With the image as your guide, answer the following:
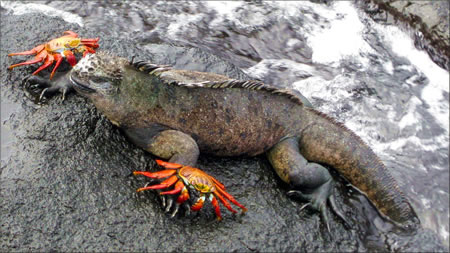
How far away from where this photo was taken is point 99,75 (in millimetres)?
3875

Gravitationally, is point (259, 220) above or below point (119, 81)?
below

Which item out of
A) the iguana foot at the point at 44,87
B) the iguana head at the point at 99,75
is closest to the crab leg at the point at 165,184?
the iguana head at the point at 99,75

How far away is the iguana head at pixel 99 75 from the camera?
3.88 meters

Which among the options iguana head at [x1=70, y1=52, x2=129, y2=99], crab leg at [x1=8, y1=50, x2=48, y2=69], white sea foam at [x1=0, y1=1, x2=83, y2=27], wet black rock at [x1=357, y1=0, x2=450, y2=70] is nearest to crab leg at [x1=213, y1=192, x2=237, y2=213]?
iguana head at [x1=70, y1=52, x2=129, y2=99]

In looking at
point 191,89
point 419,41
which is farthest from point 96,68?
point 419,41

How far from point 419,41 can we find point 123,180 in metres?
6.40

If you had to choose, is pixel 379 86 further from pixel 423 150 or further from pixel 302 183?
pixel 302 183

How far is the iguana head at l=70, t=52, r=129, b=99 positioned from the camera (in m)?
3.88

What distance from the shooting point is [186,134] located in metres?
4.21

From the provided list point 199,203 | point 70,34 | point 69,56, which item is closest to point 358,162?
point 199,203

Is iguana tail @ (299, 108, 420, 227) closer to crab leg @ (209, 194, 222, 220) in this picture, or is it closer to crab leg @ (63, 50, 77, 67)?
crab leg @ (209, 194, 222, 220)

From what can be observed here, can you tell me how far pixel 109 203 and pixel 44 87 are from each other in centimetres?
151

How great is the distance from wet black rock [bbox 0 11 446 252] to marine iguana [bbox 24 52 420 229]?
0.18 meters

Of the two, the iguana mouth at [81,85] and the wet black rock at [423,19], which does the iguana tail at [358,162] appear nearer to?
the iguana mouth at [81,85]
